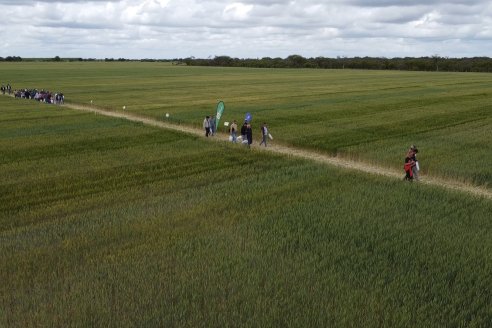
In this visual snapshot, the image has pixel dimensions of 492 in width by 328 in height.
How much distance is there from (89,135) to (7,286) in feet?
68.6

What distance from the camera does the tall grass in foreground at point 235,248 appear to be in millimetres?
9828

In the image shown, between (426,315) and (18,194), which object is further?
(18,194)

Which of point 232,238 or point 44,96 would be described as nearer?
point 232,238

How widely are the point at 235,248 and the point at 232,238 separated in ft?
2.46

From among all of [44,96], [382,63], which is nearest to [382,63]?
[382,63]

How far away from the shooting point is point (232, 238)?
13.8m

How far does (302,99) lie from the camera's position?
5494cm

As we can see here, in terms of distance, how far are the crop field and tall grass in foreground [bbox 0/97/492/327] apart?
5 centimetres

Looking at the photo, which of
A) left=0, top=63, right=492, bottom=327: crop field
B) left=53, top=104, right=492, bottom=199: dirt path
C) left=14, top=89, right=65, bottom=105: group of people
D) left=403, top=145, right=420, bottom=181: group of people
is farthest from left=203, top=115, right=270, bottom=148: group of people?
left=14, top=89, right=65, bottom=105: group of people

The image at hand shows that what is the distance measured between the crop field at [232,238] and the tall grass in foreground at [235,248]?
0.05m

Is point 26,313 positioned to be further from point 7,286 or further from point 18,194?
point 18,194

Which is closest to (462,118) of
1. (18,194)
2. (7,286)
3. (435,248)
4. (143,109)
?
(143,109)

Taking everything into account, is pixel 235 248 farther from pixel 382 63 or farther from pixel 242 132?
pixel 382 63

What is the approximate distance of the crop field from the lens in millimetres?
9891
